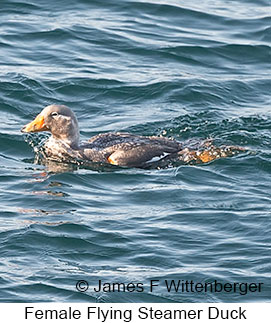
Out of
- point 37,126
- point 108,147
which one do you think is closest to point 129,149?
point 108,147

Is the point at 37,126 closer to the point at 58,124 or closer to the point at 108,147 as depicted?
the point at 58,124

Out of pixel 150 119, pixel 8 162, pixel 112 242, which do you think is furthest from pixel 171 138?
pixel 112 242

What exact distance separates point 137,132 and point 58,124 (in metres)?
1.30

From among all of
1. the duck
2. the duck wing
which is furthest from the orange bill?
the duck wing

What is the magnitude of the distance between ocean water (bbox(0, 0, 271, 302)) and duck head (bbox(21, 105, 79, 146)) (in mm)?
405

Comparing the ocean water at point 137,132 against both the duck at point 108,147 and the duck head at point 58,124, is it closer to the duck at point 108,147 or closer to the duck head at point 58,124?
the duck at point 108,147

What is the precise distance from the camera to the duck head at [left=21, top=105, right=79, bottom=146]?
11719 millimetres

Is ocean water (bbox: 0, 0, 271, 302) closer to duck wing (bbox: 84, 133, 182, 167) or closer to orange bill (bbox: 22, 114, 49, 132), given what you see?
duck wing (bbox: 84, 133, 182, 167)

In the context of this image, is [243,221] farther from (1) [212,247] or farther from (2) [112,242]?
(2) [112,242]

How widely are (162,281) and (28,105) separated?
5.66m

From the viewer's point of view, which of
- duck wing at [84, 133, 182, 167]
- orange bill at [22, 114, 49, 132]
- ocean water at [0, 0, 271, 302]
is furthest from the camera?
orange bill at [22, 114, 49, 132]

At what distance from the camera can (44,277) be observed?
8.45m

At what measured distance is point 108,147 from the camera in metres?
11.6

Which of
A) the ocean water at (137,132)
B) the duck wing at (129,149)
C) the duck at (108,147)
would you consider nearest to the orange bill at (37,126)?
the duck at (108,147)
